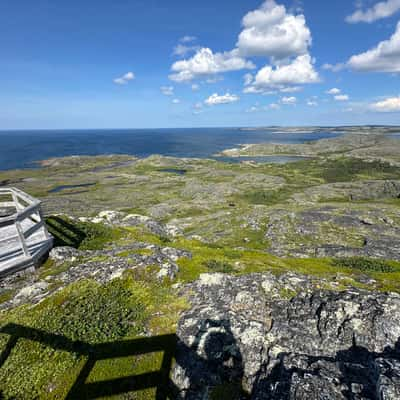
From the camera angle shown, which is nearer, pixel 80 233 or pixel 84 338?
pixel 84 338

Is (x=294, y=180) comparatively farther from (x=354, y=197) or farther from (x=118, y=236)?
(x=118, y=236)

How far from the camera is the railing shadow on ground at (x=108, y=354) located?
8.07 m

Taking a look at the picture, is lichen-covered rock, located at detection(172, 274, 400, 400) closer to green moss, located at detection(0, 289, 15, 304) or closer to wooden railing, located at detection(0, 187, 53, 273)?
green moss, located at detection(0, 289, 15, 304)

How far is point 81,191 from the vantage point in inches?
4616

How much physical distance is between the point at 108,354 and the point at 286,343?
7.34 m

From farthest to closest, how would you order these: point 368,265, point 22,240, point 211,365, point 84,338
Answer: point 368,265, point 22,240, point 84,338, point 211,365

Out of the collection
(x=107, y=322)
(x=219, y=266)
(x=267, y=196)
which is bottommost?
(x=267, y=196)

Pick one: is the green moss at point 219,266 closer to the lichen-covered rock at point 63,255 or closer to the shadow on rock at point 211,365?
the shadow on rock at point 211,365

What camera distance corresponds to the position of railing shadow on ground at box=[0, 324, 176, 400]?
807 cm

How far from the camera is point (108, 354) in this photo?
9250 mm

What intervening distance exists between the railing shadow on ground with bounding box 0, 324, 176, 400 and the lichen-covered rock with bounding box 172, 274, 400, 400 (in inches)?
20.9

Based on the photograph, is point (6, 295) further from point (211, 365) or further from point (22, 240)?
point (211, 365)

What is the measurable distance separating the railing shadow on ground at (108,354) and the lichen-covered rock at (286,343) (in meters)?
0.53

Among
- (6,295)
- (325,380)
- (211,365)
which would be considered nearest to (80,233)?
(6,295)
